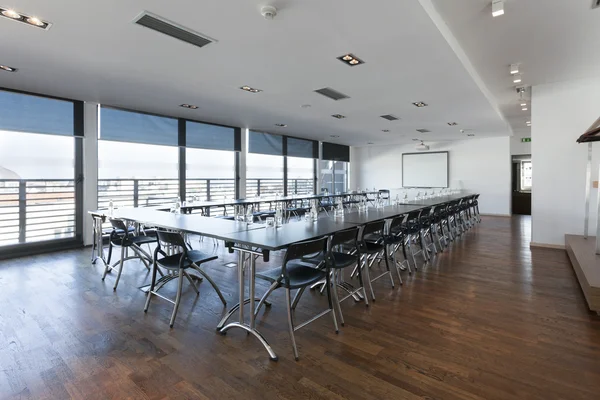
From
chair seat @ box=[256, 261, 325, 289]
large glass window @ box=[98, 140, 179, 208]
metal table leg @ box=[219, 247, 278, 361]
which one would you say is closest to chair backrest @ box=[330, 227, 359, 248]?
chair seat @ box=[256, 261, 325, 289]

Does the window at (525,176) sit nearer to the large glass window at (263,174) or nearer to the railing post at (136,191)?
the large glass window at (263,174)

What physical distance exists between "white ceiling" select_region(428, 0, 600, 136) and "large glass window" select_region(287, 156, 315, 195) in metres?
6.64

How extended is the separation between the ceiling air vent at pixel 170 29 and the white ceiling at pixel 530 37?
2425mm

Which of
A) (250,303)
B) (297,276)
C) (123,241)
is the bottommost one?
(250,303)

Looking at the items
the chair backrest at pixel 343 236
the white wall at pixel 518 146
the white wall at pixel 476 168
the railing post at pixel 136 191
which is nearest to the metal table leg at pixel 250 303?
the chair backrest at pixel 343 236

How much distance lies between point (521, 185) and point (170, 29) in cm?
1241

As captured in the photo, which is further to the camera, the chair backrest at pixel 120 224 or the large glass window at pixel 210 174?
the large glass window at pixel 210 174

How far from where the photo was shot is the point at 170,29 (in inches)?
122

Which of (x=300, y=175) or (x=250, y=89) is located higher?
(x=250, y=89)

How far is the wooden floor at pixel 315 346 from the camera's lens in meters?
1.96

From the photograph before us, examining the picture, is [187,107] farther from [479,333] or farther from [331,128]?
[479,333]

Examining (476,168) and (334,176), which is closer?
(476,168)

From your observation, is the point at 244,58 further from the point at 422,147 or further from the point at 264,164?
the point at 422,147

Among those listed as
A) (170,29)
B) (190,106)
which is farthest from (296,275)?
(190,106)
